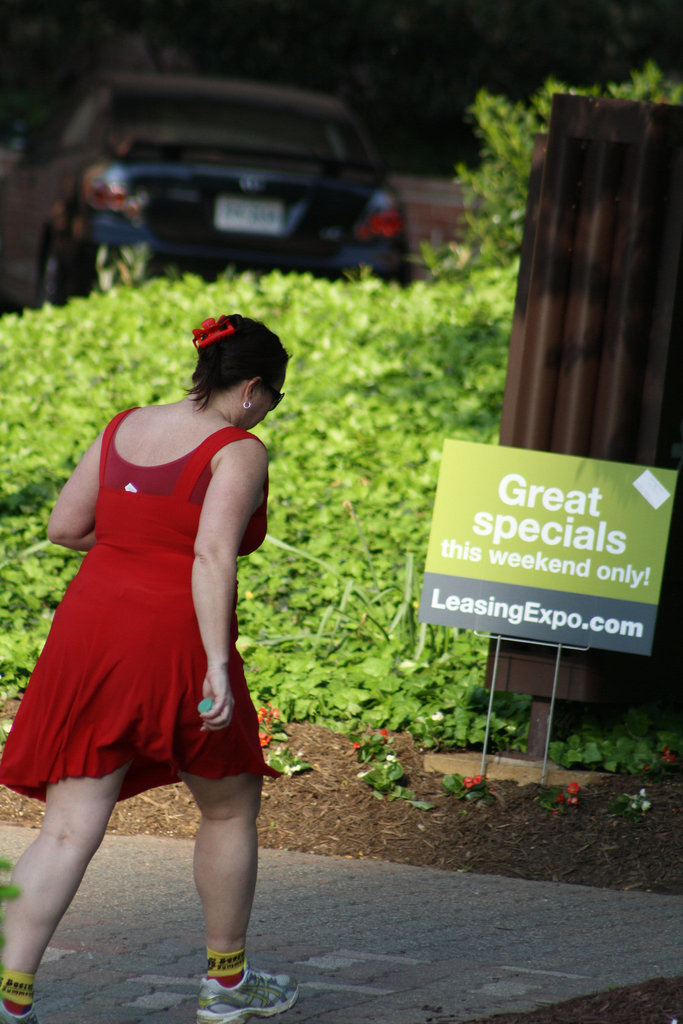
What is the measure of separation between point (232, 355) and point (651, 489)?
199cm

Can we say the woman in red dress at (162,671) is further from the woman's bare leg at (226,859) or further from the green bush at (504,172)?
the green bush at (504,172)

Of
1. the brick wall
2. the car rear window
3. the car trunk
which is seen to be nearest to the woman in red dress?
the car trunk

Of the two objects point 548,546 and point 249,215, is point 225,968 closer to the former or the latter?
point 548,546

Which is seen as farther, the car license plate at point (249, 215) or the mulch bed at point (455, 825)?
the car license plate at point (249, 215)

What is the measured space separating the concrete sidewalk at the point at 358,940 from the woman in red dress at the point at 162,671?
0.24 metres

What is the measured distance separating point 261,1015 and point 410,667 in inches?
86.8

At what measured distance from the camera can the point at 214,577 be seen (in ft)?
9.64

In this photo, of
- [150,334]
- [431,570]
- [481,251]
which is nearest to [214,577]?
[431,570]

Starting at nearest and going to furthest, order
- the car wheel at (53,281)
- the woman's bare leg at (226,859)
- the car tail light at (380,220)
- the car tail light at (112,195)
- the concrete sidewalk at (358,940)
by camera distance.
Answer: the woman's bare leg at (226,859), the concrete sidewalk at (358,940), the car tail light at (112,195), the car tail light at (380,220), the car wheel at (53,281)

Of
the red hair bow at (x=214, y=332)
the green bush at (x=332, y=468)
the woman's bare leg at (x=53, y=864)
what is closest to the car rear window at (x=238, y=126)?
the green bush at (x=332, y=468)

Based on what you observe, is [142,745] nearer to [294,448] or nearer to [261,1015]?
[261,1015]

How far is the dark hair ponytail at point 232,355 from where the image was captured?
3154 millimetres

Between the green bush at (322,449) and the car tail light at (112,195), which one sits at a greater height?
the car tail light at (112,195)

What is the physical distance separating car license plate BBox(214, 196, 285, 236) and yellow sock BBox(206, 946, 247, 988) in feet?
21.2
